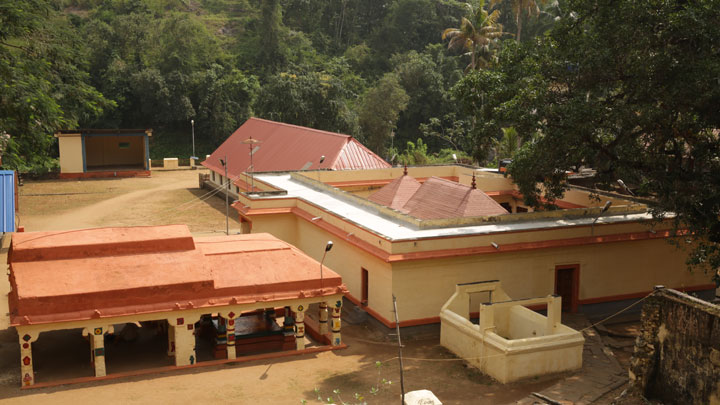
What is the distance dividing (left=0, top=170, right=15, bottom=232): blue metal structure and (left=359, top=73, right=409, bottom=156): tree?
34.8 metres

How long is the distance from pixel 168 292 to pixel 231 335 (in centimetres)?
197

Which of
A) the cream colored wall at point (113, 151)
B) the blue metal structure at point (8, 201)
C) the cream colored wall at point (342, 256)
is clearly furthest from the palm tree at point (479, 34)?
the blue metal structure at point (8, 201)

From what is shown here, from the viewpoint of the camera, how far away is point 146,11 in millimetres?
81938

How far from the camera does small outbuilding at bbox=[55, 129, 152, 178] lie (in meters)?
49.8

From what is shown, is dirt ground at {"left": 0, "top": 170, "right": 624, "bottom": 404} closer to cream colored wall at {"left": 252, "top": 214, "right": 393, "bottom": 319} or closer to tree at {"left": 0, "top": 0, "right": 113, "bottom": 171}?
cream colored wall at {"left": 252, "top": 214, "right": 393, "bottom": 319}

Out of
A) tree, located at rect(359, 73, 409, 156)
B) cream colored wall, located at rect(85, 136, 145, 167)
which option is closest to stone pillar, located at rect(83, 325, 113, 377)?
cream colored wall, located at rect(85, 136, 145, 167)

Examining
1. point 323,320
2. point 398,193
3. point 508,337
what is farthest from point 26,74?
point 508,337

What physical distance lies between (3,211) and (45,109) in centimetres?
425

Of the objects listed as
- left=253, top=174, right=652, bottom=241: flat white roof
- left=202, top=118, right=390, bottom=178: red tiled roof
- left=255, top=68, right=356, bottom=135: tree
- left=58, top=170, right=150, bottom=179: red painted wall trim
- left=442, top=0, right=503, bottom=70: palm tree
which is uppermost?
left=442, top=0, right=503, bottom=70: palm tree

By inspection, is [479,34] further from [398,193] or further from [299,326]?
[299,326]

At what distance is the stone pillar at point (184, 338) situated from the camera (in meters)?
17.5

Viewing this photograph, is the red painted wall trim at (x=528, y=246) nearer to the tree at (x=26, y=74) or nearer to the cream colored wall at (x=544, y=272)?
the cream colored wall at (x=544, y=272)

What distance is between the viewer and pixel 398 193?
26.7 meters

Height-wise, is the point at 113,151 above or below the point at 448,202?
below
